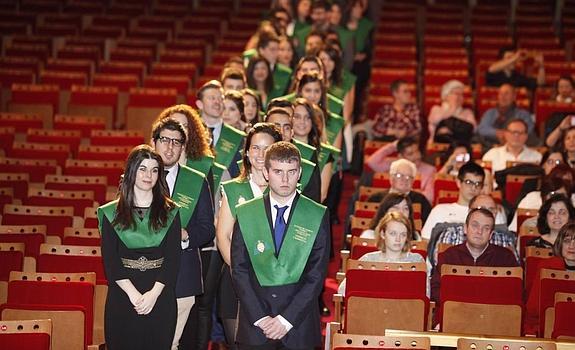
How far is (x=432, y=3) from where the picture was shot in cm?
1817

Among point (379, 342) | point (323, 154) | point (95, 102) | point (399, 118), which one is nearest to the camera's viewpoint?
point (379, 342)

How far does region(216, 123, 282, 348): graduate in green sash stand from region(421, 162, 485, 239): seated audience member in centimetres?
220

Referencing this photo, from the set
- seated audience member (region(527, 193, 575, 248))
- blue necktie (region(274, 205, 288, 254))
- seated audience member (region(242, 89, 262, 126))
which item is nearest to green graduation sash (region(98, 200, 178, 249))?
blue necktie (region(274, 205, 288, 254))

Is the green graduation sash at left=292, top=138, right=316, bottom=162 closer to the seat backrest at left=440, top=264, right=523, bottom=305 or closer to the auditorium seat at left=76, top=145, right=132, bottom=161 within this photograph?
the seat backrest at left=440, top=264, right=523, bottom=305

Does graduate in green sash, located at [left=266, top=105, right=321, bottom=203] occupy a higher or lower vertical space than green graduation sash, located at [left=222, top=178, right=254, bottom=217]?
higher

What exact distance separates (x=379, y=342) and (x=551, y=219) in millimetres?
2857

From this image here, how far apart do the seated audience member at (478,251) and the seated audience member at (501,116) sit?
448 cm

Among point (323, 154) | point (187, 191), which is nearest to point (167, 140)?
point (187, 191)

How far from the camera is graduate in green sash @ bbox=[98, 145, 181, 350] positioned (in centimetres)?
587

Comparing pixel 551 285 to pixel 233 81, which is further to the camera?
pixel 233 81

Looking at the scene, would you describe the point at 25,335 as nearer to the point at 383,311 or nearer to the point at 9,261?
the point at 9,261

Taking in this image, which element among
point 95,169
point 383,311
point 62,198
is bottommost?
point 383,311

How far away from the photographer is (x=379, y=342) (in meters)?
5.57

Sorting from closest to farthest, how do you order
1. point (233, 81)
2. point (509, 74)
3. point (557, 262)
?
1. point (557, 262)
2. point (233, 81)
3. point (509, 74)
